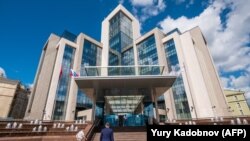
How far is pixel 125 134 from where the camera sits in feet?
43.1

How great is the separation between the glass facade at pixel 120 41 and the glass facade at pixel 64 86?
51.7 feet

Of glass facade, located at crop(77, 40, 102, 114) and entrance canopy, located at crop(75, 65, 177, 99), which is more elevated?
glass facade, located at crop(77, 40, 102, 114)

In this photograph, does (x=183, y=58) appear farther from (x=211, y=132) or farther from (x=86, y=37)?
(x=211, y=132)

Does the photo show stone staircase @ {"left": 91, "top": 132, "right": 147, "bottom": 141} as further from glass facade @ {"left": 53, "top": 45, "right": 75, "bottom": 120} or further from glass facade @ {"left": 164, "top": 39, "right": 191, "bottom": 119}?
glass facade @ {"left": 53, "top": 45, "right": 75, "bottom": 120}

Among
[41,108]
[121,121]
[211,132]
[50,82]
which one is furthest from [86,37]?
[211,132]

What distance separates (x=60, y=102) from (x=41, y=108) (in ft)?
17.7

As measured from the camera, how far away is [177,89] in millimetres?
40656

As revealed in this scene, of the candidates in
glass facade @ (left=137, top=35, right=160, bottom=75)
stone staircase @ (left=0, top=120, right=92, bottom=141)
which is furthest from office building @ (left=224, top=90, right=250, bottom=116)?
stone staircase @ (left=0, top=120, right=92, bottom=141)

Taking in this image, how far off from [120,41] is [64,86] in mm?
27428

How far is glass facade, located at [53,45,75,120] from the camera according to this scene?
42.7 meters

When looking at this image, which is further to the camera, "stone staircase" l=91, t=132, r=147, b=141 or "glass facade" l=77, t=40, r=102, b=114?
"glass facade" l=77, t=40, r=102, b=114

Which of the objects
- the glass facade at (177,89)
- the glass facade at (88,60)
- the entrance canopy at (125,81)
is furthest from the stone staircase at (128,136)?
the glass facade at (88,60)

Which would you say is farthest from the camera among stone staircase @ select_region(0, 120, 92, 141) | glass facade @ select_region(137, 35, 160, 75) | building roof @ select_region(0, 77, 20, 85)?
building roof @ select_region(0, 77, 20, 85)

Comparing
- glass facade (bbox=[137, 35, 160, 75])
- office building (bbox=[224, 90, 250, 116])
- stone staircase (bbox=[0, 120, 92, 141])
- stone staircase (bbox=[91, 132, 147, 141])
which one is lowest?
stone staircase (bbox=[91, 132, 147, 141])
